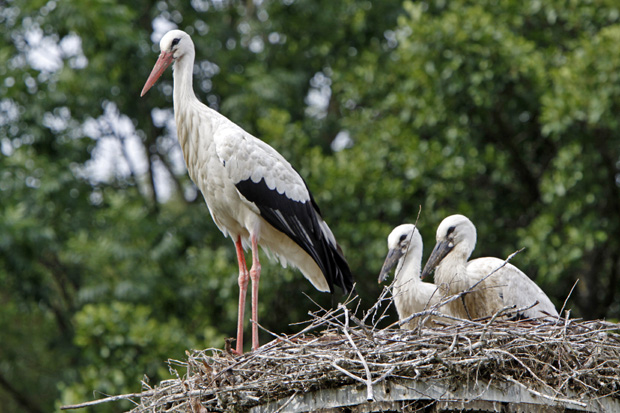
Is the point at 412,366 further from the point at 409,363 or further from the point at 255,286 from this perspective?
the point at 255,286

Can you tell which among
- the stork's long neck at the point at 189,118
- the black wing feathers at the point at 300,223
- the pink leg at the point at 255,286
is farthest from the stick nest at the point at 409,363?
the stork's long neck at the point at 189,118

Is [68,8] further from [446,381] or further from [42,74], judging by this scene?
[446,381]

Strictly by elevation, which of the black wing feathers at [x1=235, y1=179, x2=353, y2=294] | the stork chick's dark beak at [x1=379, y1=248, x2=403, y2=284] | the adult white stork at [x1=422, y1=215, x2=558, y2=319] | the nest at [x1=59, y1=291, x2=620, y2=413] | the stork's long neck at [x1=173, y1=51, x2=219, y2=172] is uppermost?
the stork's long neck at [x1=173, y1=51, x2=219, y2=172]

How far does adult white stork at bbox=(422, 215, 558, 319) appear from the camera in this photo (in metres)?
6.25

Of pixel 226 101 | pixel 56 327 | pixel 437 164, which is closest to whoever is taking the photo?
pixel 437 164

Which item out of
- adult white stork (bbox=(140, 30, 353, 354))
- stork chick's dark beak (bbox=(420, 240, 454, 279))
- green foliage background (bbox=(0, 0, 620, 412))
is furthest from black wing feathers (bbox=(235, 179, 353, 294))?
green foliage background (bbox=(0, 0, 620, 412))

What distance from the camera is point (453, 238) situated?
652cm

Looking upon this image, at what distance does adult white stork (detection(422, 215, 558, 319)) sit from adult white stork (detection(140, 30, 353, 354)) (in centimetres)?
64

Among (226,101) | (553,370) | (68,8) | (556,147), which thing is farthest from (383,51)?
(553,370)

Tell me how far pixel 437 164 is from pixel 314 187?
1251 millimetres

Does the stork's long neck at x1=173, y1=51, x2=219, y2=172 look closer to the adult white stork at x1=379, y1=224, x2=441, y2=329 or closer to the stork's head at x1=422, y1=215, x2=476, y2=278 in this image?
the adult white stork at x1=379, y1=224, x2=441, y2=329

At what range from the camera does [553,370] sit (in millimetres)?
4645

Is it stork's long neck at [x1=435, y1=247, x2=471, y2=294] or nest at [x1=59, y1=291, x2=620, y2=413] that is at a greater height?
stork's long neck at [x1=435, y1=247, x2=471, y2=294]

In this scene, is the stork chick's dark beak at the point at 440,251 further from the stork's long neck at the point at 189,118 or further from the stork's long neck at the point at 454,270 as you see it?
the stork's long neck at the point at 189,118
